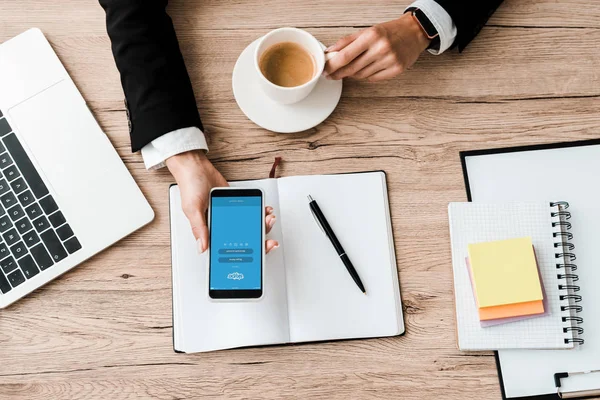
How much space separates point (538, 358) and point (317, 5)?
77 cm

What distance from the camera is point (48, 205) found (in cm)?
94

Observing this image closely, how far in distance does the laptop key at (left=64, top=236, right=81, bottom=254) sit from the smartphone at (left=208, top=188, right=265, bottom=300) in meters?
0.25

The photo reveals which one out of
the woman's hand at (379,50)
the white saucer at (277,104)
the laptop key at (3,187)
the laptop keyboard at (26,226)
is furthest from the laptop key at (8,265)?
the woman's hand at (379,50)

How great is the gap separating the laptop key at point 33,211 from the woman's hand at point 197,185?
236 mm

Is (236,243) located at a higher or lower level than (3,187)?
lower

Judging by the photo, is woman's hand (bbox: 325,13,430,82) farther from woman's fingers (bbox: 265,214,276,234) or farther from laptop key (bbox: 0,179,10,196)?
laptop key (bbox: 0,179,10,196)

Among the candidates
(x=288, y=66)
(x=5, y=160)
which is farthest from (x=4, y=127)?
(x=288, y=66)

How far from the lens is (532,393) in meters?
0.91

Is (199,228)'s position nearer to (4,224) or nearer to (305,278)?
(305,278)

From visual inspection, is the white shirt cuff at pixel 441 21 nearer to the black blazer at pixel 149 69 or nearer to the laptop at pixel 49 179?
the black blazer at pixel 149 69

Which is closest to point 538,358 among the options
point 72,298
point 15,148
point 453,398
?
point 453,398

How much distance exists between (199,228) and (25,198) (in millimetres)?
322

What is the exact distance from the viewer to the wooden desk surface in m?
0.92

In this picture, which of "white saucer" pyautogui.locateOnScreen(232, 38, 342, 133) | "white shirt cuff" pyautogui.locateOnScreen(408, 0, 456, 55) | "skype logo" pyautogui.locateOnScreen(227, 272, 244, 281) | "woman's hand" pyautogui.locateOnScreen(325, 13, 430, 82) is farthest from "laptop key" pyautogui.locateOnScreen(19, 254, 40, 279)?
"white shirt cuff" pyautogui.locateOnScreen(408, 0, 456, 55)
